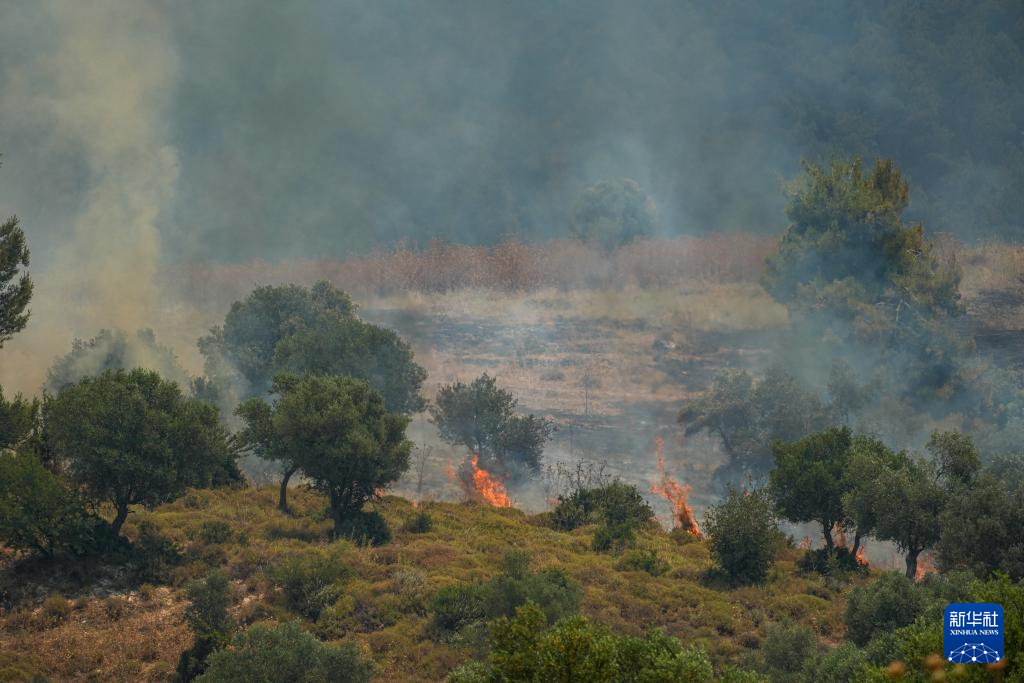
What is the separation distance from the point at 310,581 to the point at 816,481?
2019cm

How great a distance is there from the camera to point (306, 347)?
6212cm

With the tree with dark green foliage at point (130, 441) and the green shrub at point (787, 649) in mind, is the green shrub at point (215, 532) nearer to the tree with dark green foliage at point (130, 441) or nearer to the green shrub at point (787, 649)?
the tree with dark green foliage at point (130, 441)

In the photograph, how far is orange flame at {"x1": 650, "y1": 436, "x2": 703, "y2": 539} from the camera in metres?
51.9

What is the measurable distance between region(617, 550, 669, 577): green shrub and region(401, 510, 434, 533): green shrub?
8.56m

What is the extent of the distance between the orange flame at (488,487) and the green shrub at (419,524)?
8696mm

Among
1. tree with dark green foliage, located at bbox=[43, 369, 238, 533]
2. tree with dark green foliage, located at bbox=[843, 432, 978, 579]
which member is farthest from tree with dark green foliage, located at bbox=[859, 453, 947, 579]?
tree with dark green foliage, located at bbox=[43, 369, 238, 533]

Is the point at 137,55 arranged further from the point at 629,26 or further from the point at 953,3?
the point at 953,3

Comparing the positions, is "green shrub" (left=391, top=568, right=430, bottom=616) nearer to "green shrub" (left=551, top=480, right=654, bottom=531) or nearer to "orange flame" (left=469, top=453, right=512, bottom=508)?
"green shrub" (left=551, top=480, right=654, bottom=531)

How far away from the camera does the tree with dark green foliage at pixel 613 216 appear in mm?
116875

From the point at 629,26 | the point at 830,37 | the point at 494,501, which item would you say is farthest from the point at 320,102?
the point at 494,501

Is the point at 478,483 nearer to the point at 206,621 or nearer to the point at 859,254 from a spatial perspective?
the point at 206,621

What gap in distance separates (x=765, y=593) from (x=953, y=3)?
510 feet

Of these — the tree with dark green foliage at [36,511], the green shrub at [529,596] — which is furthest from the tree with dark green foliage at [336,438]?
the green shrub at [529,596]

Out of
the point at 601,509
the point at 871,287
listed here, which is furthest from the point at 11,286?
the point at 871,287
